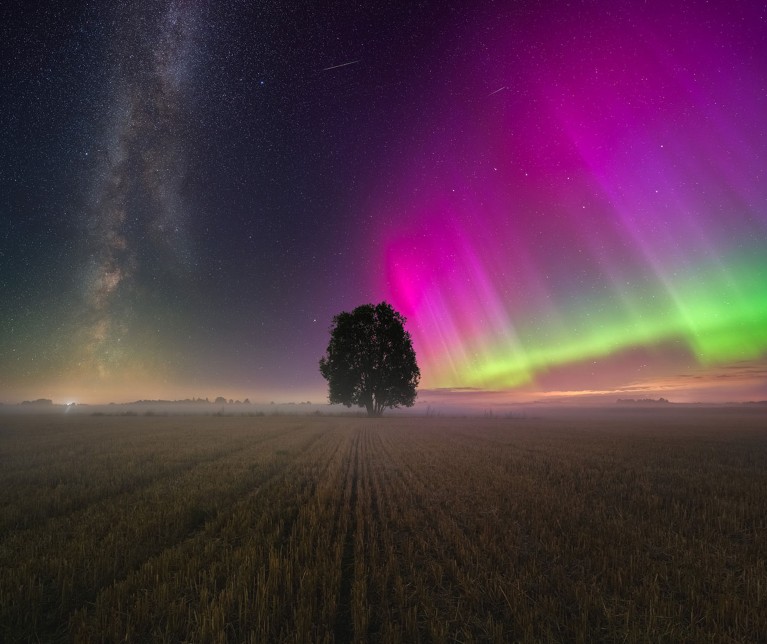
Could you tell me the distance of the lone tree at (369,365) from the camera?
53500 mm

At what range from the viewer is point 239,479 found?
11711 millimetres

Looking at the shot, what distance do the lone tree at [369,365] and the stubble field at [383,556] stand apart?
1605 inches

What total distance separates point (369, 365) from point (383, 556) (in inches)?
1905

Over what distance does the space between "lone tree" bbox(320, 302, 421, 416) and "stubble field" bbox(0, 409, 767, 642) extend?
4076 cm

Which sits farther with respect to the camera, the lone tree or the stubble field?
the lone tree

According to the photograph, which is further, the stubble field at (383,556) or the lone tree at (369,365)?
the lone tree at (369,365)

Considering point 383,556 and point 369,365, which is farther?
point 369,365

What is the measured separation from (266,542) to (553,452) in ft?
52.2

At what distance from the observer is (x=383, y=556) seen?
19.6ft

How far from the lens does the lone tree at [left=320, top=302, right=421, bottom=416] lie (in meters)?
53.5

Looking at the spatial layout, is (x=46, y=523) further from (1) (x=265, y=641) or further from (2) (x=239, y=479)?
(1) (x=265, y=641)

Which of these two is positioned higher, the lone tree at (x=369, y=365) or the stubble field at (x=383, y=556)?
the lone tree at (x=369, y=365)

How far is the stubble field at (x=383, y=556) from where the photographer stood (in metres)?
4.07

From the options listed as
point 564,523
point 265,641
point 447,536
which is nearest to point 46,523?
point 265,641
